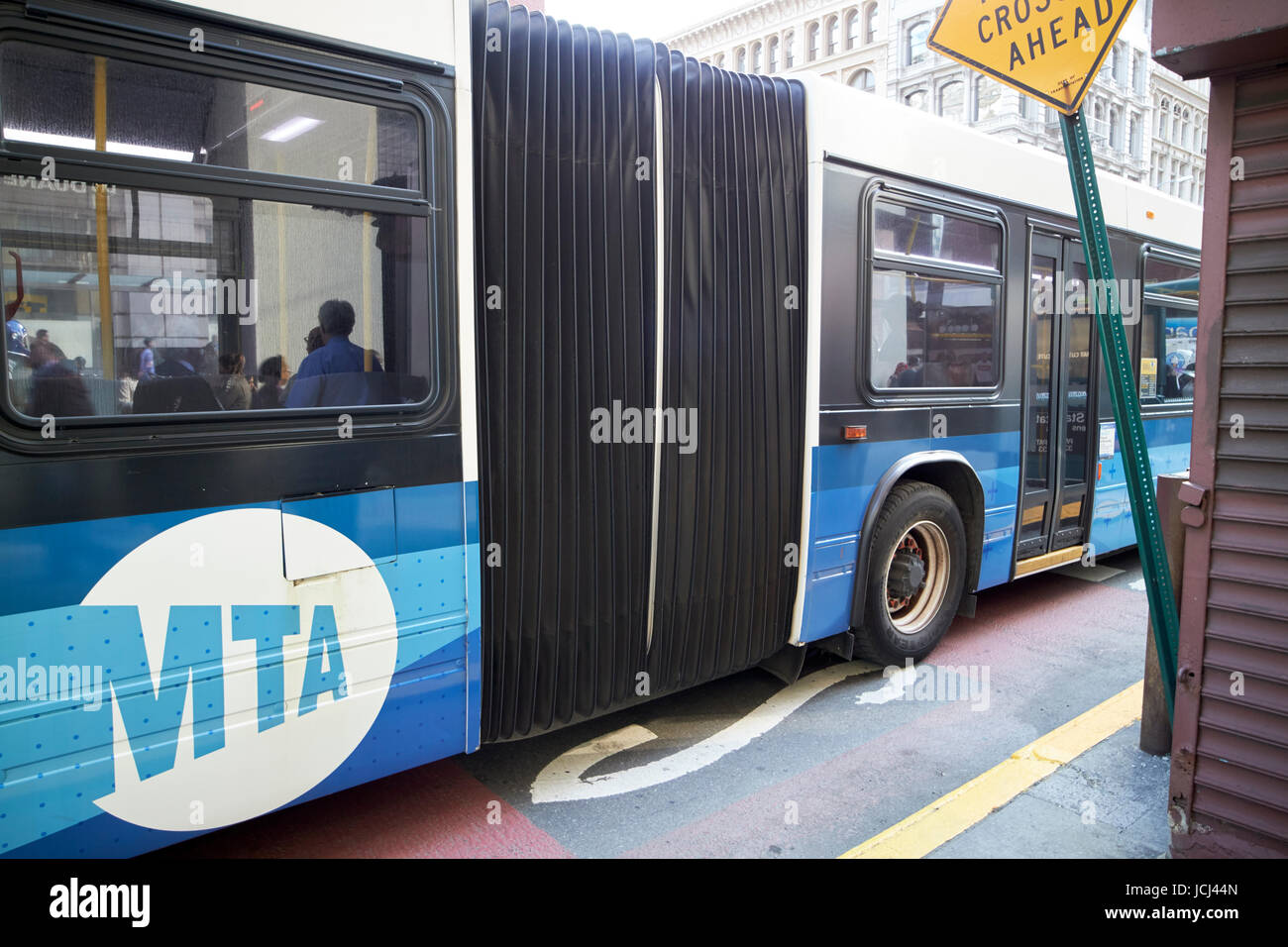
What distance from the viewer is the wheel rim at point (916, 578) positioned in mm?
5258

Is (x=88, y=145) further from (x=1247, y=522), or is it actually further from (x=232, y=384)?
(x=1247, y=522)

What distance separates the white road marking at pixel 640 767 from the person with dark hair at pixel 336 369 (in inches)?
76.5

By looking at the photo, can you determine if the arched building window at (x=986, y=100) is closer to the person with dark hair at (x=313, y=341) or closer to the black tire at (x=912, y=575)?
the black tire at (x=912, y=575)

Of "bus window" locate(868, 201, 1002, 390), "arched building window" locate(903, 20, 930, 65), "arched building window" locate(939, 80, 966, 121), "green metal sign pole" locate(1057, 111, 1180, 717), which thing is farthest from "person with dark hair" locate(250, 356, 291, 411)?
"arched building window" locate(903, 20, 930, 65)

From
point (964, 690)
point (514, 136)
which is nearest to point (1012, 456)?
point (964, 690)

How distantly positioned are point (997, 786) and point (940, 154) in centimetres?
356

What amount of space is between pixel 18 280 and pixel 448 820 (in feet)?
8.23

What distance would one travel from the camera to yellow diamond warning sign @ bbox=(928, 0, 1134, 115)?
292 cm

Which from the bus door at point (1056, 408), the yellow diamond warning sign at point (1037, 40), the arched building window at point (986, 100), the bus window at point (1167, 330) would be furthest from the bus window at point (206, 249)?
the arched building window at point (986, 100)

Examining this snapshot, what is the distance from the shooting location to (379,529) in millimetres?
3148

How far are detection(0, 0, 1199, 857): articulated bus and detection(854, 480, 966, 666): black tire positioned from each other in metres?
0.03

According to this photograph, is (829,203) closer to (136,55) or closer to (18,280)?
(136,55)

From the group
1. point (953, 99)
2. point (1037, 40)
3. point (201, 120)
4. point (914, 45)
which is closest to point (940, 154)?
point (1037, 40)

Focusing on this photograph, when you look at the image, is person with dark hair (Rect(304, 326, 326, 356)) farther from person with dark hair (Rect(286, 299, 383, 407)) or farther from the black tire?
the black tire
